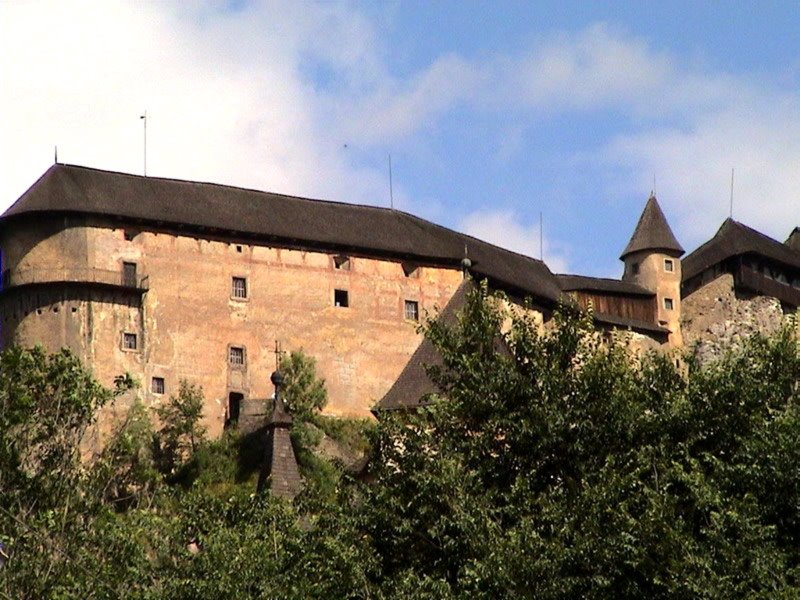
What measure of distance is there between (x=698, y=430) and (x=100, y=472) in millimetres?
11076

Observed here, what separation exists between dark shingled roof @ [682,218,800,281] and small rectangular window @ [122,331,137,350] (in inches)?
1198

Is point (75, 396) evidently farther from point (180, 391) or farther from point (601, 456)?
point (180, 391)

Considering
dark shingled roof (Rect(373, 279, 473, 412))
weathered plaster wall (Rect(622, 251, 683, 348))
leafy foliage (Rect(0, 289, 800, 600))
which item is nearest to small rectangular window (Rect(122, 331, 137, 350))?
weathered plaster wall (Rect(622, 251, 683, 348))

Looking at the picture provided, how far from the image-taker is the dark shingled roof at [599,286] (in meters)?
99.5

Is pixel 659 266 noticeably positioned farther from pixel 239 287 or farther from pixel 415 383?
pixel 415 383

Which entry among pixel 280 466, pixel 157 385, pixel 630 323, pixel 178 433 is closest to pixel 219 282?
pixel 157 385

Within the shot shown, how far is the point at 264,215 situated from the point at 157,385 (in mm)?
9327

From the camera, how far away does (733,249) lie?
337ft

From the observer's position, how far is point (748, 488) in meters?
39.7

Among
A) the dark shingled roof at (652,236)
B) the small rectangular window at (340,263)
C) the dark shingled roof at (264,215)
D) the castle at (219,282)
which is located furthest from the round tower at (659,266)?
the small rectangular window at (340,263)

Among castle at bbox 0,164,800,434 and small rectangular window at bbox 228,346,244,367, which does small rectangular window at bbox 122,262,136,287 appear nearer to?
castle at bbox 0,164,800,434

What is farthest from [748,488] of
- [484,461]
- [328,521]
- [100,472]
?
[100,472]

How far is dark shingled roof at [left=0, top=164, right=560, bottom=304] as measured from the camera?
83938 millimetres

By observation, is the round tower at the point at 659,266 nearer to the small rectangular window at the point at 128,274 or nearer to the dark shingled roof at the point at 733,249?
the dark shingled roof at the point at 733,249
